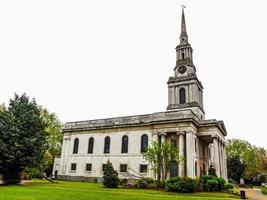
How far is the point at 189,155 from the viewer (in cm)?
3288

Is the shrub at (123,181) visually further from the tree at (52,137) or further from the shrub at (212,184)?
the tree at (52,137)

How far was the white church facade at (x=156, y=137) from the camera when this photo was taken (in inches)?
1353

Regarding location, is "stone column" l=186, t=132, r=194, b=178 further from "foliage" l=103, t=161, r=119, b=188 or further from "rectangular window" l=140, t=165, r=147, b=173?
"foliage" l=103, t=161, r=119, b=188

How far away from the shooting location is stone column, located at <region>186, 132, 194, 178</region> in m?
32.1

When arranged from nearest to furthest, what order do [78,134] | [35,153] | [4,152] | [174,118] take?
[4,152]
[35,153]
[174,118]
[78,134]

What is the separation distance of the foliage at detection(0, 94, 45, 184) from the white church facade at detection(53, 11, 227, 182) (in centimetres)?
1245

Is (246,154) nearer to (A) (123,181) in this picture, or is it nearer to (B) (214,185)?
(B) (214,185)

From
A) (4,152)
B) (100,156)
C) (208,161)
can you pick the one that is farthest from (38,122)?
(208,161)

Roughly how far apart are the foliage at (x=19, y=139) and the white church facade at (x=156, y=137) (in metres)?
12.4

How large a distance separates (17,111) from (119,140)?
53.6 ft

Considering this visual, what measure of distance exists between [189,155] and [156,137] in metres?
5.51

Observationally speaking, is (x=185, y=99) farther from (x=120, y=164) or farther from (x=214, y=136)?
(x=120, y=164)

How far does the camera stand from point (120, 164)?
126 feet

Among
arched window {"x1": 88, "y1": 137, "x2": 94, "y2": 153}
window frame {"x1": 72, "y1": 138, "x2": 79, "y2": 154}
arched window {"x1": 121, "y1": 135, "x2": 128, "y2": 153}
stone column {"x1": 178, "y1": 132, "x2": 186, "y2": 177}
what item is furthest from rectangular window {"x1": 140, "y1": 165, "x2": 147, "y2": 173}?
window frame {"x1": 72, "y1": 138, "x2": 79, "y2": 154}
